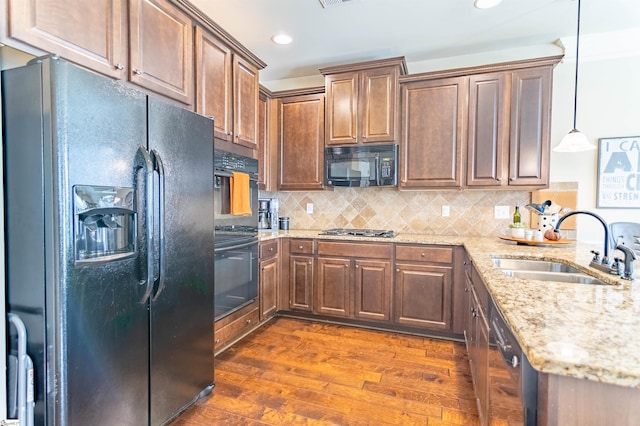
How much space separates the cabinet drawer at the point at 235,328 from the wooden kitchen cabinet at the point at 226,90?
1393 mm

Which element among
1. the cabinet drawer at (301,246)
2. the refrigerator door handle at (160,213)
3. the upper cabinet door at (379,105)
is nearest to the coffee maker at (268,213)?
the cabinet drawer at (301,246)

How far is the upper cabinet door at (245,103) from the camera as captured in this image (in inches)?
102

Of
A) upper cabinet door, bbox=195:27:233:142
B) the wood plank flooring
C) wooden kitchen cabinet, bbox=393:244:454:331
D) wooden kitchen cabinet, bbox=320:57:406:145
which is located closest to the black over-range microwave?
wooden kitchen cabinet, bbox=320:57:406:145

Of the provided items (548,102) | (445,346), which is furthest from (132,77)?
(548,102)

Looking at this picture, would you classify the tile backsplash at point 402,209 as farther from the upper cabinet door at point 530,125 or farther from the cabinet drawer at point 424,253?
the cabinet drawer at point 424,253

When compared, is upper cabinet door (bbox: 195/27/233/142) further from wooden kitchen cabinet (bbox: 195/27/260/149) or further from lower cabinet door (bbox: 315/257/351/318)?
lower cabinet door (bbox: 315/257/351/318)

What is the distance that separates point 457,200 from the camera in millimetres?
3379

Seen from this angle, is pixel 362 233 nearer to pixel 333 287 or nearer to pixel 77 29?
pixel 333 287

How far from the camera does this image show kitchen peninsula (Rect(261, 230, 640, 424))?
2.27 ft

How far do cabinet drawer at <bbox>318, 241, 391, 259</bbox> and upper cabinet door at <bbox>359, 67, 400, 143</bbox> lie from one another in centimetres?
102

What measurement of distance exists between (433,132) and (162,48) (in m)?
2.32

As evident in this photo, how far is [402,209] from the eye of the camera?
11.7 feet

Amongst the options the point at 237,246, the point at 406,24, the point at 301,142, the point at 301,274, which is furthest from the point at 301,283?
the point at 406,24

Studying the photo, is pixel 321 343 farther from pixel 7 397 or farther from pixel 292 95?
pixel 292 95
